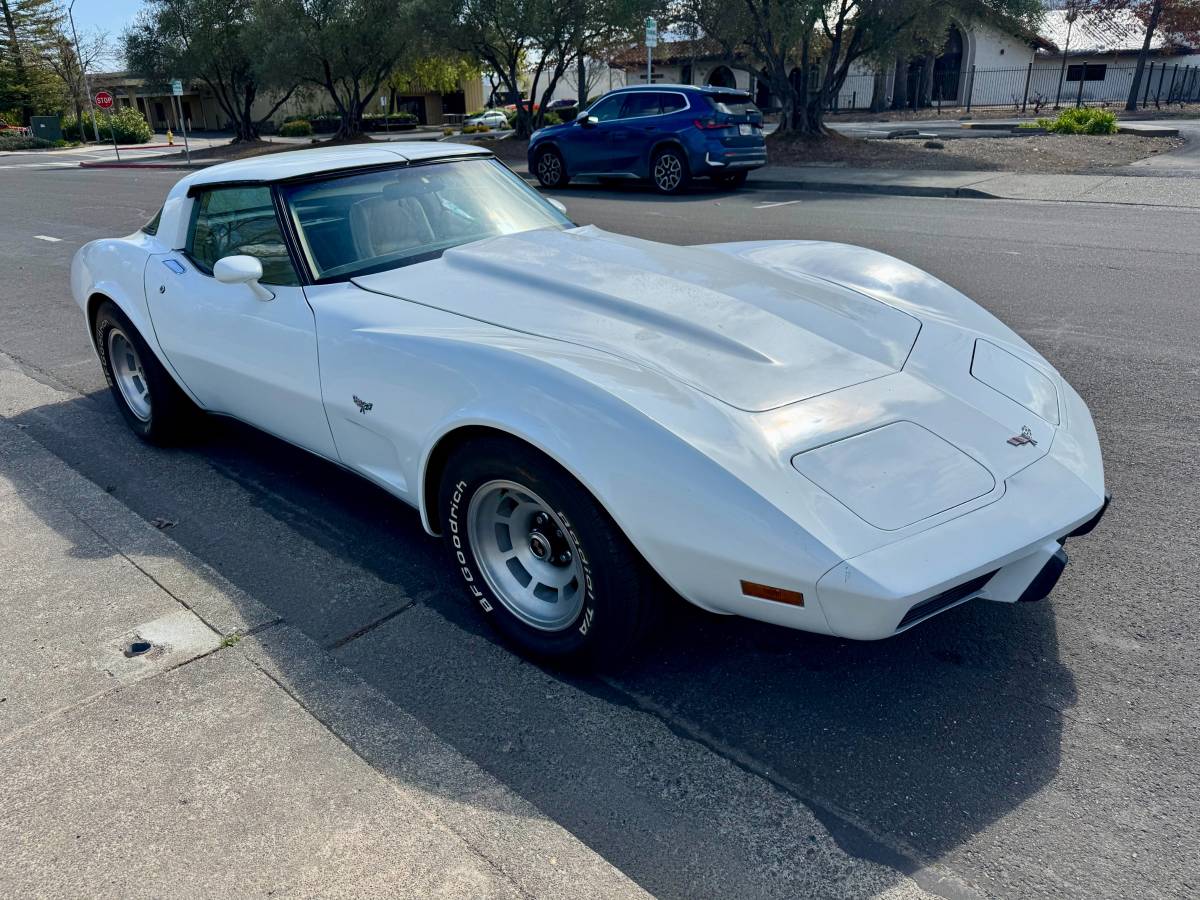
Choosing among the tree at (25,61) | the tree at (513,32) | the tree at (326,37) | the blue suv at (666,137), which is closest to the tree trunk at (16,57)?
the tree at (25,61)

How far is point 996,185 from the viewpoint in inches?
579

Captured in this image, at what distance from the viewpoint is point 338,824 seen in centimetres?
218

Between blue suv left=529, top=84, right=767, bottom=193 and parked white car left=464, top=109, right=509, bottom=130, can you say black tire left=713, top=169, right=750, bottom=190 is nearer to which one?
blue suv left=529, top=84, right=767, bottom=193

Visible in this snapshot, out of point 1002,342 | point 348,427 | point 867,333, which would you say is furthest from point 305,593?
point 1002,342

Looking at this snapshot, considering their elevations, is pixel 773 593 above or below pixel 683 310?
below

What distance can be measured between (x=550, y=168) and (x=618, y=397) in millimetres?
15339

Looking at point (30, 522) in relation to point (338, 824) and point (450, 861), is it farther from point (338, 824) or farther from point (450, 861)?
point (450, 861)

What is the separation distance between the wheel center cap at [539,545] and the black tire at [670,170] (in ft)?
43.3

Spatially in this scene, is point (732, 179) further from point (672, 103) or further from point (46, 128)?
point (46, 128)

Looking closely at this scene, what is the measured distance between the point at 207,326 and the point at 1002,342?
3129 mm

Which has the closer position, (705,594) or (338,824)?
(338,824)

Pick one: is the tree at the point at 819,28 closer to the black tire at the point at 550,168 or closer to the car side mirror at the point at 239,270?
the black tire at the point at 550,168

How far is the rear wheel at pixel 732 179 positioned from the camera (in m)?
15.7

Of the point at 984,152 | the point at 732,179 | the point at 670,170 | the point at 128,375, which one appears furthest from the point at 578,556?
the point at 984,152
